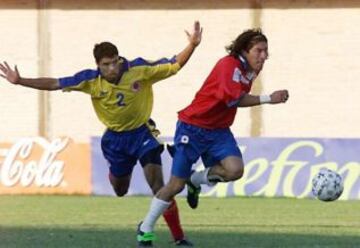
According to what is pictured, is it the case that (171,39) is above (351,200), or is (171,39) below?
above

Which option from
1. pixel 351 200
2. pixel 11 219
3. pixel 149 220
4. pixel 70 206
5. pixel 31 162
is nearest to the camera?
pixel 149 220

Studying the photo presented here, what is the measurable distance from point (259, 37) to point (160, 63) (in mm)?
1170

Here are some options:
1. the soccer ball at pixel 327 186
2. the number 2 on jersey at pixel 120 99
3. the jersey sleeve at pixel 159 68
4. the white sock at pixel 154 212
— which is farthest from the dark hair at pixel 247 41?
the soccer ball at pixel 327 186

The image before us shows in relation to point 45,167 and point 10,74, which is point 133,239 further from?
point 45,167

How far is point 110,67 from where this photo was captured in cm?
1162

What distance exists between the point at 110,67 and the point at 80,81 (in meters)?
0.42

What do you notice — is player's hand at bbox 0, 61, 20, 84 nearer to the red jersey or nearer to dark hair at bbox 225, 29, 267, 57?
the red jersey

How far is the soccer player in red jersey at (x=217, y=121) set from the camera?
36.8ft

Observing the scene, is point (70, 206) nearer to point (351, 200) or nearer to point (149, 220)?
point (351, 200)

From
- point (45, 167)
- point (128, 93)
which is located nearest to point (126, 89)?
point (128, 93)

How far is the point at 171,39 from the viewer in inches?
1121

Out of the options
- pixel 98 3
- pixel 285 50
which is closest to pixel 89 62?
pixel 98 3

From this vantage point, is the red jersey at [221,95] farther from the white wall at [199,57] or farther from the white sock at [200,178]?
the white wall at [199,57]

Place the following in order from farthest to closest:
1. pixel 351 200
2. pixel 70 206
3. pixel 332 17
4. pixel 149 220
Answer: pixel 332 17
pixel 351 200
pixel 70 206
pixel 149 220
